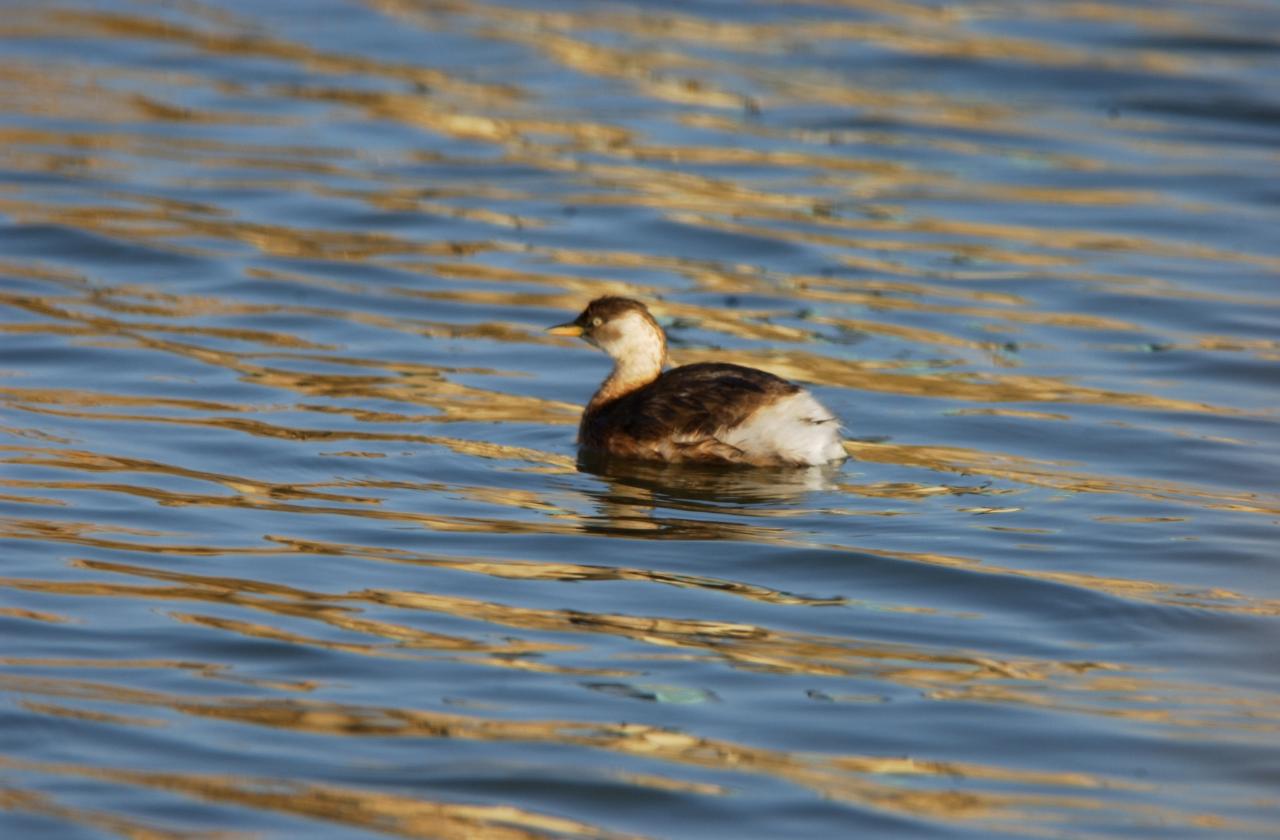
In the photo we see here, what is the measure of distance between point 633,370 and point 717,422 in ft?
2.98

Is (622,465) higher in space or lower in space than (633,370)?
lower

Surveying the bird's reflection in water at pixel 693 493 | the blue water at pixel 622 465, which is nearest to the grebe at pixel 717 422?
the bird's reflection in water at pixel 693 493

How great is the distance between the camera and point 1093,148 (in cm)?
1662

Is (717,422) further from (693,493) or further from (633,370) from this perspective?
(633,370)

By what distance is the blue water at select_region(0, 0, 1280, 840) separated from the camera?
602cm

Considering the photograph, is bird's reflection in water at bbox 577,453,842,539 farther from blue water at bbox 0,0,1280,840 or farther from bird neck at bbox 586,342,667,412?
bird neck at bbox 586,342,667,412

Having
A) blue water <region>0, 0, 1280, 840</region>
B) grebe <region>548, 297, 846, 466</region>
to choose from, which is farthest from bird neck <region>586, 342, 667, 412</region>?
blue water <region>0, 0, 1280, 840</region>

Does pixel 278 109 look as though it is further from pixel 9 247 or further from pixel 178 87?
pixel 9 247

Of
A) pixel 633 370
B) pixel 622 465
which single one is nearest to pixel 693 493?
pixel 622 465

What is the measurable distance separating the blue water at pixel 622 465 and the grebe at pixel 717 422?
187 mm

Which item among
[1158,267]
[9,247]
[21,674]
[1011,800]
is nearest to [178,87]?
[9,247]

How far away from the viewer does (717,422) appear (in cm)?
936

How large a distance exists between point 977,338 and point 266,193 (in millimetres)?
5517

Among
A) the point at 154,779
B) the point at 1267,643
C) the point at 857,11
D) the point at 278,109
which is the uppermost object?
the point at 857,11
